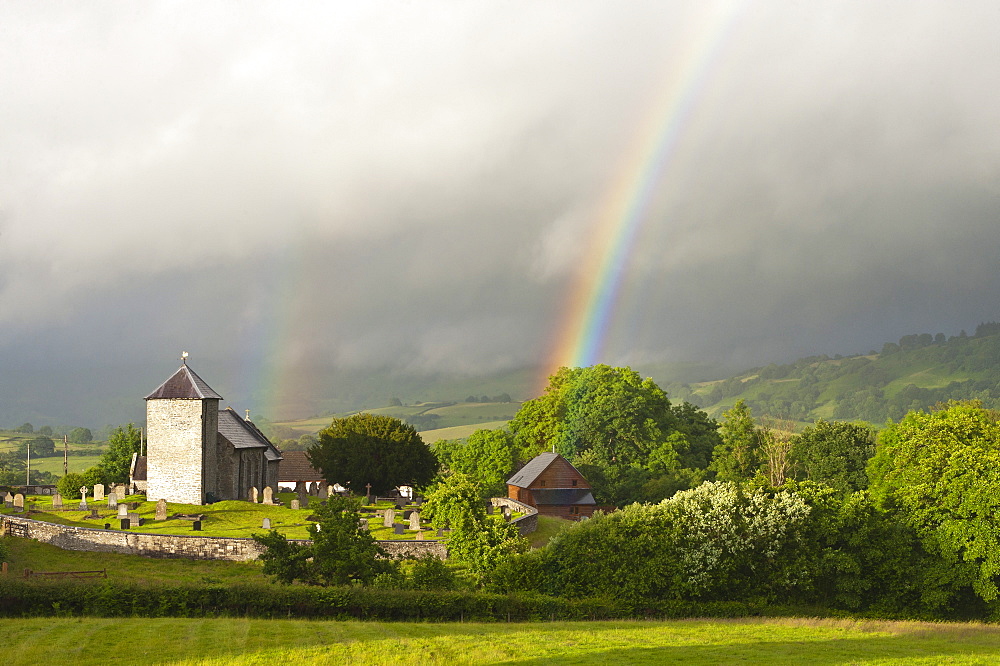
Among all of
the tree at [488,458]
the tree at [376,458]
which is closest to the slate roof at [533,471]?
the tree at [488,458]

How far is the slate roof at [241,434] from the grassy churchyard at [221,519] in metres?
9.52

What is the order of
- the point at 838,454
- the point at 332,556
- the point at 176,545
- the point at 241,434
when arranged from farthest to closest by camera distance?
the point at 241,434
the point at 838,454
the point at 176,545
the point at 332,556

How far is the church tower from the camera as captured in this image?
2630 inches

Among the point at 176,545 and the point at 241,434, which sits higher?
the point at 241,434

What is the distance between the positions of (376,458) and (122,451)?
34.8m

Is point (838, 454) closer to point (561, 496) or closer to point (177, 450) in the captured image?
point (561, 496)

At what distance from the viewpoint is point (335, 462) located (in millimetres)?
72500

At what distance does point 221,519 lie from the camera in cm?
5522

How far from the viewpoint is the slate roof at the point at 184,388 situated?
6769 centimetres

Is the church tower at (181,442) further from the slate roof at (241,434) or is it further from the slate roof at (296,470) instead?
the slate roof at (296,470)

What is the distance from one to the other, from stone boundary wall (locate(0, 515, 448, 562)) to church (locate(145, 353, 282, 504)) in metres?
21.9

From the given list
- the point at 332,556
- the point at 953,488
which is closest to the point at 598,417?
the point at 953,488

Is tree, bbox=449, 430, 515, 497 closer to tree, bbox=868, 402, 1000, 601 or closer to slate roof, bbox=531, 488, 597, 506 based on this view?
slate roof, bbox=531, 488, 597, 506

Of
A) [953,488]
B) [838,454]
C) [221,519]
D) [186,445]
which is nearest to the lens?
[953,488]
